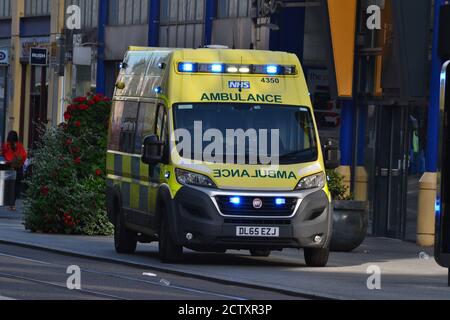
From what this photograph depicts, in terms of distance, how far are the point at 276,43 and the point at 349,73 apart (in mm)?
4371

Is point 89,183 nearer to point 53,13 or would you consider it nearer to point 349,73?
point 349,73

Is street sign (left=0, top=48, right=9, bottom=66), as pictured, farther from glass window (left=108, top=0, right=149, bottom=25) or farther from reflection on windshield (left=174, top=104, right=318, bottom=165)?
reflection on windshield (left=174, top=104, right=318, bottom=165)

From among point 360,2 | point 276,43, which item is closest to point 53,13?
point 276,43

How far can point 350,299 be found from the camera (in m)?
16.7

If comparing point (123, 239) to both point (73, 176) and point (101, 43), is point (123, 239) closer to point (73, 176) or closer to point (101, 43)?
point (73, 176)

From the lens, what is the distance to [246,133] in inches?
837

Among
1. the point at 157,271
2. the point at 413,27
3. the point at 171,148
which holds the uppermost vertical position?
the point at 413,27

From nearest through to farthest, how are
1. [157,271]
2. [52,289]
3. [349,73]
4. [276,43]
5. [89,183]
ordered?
[52,289] → [157,271] → [89,183] → [349,73] → [276,43]

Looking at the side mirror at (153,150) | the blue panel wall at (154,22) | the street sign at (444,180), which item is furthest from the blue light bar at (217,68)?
the blue panel wall at (154,22)

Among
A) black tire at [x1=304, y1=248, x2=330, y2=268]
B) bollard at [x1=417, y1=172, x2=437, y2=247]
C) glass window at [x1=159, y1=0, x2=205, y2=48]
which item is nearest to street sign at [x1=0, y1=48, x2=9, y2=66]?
glass window at [x1=159, y1=0, x2=205, y2=48]

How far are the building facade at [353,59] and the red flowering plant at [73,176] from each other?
5163 millimetres

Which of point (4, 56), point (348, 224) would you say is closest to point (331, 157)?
point (348, 224)

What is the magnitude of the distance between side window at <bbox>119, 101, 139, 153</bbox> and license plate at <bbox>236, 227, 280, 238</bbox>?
3163 millimetres

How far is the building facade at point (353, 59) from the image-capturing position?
28.9 meters
